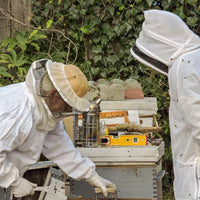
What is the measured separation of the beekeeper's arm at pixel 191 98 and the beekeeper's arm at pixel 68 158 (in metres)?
0.78

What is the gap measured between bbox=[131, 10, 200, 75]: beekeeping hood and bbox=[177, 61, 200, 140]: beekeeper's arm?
7.2 inches

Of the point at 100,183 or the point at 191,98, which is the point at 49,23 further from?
the point at 191,98

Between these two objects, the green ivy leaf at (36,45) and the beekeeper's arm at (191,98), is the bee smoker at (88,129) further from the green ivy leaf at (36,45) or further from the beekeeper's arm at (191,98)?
the green ivy leaf at (36,45)

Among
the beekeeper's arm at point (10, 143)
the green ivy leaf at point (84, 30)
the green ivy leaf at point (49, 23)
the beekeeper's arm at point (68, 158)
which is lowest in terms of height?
the beekeeper's arm at point (68, 158)

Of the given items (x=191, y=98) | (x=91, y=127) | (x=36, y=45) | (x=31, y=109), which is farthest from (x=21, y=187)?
(x=36, y=45)

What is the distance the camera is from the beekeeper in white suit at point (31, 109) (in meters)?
2.04

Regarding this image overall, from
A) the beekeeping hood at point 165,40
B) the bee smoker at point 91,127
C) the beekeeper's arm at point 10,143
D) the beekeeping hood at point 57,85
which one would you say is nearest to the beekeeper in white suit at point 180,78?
the beekeeping hood at point 165,40

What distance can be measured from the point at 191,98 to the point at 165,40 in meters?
0.40

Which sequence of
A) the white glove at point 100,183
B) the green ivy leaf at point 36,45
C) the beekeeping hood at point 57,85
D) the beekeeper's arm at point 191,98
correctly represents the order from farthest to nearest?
the green ivy leaf at point 36,45, the white glove at point 100,183, the beekeeping hood at point 57,85, the beekeeper's arm at point 191,98

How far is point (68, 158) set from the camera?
2539mm

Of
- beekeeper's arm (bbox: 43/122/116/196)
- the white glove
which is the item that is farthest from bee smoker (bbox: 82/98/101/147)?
the white glove

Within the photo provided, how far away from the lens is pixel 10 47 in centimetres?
462

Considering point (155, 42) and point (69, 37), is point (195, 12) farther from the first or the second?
point (155, 42)

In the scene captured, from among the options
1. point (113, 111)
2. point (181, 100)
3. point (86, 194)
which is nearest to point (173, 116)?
point (181, 100)
